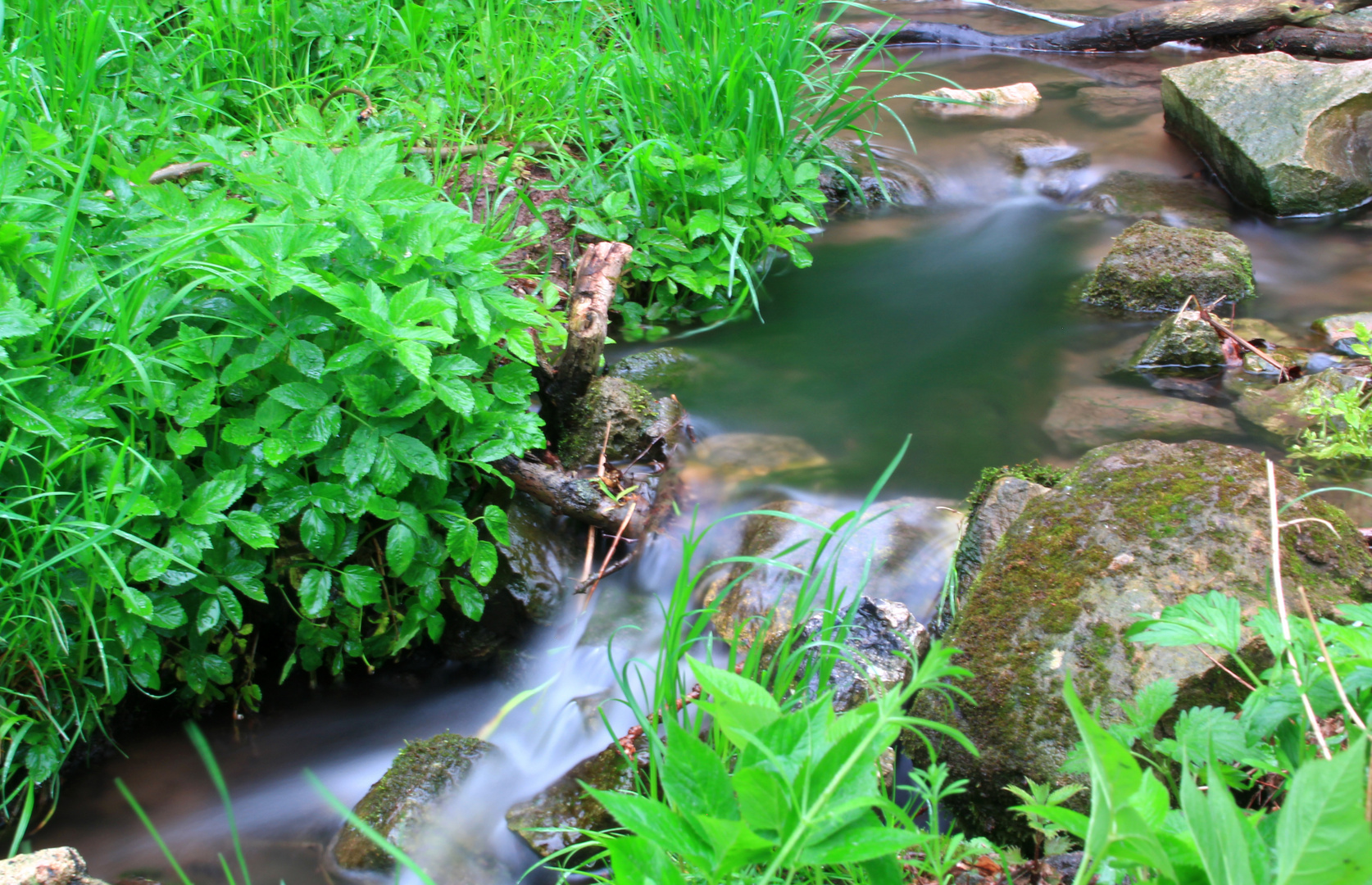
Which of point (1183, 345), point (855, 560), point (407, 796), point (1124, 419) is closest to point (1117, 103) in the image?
point (1183, 345)

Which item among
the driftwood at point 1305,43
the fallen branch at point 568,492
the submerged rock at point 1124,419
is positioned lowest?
the submerged rock at point 1124,419

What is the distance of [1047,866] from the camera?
1.49 meters

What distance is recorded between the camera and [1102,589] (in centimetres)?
199

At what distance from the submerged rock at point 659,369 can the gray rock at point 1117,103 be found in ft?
15.1

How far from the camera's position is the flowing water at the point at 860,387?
2.22 m

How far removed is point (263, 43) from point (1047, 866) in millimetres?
4474

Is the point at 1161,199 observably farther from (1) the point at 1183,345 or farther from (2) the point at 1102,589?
(2) the point at 1102,589

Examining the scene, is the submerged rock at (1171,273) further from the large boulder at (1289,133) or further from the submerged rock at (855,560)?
the submerged rock at (855,560)

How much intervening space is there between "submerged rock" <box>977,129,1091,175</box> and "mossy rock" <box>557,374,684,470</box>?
4.08 metres

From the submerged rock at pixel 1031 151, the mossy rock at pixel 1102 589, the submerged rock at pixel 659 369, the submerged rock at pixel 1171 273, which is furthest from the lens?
the submerged rock at pixel 1031 151

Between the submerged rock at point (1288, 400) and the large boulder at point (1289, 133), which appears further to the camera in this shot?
the large boulder at point (1289, 133)

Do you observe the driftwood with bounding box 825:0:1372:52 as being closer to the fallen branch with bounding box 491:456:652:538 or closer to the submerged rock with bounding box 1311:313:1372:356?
the submerged rock with bounding box 1311:313:1372:356

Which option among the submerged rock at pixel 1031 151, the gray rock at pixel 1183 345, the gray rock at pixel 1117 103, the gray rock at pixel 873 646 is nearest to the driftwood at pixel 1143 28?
the gray rock at pixel 1117 103

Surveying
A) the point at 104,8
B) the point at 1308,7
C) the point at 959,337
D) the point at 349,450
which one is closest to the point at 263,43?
the point at 104,8
